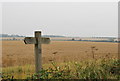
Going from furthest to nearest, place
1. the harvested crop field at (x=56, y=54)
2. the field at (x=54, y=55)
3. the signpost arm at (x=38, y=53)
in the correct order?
the harvested crop field at (x=56, y=54) → the field at (x=54, y=55) → the signpost arm at (x=38, y=53)

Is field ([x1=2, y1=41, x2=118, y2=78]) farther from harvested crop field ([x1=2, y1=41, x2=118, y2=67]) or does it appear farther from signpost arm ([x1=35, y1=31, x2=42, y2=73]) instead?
signpost arm ([x1=35, y1=31, x2=42, y2=73])

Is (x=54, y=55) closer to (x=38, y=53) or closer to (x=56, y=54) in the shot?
(x=56, y=54)

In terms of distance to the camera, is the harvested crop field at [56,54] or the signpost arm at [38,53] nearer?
the signpost arm at [38,53]

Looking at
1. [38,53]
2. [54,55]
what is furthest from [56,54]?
[38,53]

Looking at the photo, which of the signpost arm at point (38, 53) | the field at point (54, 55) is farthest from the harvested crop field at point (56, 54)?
the signpost arm at point (38, 53)

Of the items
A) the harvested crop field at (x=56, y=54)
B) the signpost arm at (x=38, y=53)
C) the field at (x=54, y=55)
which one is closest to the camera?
the signpost arm at (x=38, y=53)

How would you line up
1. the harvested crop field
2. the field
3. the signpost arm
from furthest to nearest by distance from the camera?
1. the harvested crop field
2. the field
3. the signpost arm

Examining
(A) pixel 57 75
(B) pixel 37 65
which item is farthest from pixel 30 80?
(B) pixel 37 65

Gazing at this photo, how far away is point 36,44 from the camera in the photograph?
22.8 feet

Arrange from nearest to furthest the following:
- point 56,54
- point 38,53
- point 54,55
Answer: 1. point 38,53
2. point 54,55
3. point 56,54

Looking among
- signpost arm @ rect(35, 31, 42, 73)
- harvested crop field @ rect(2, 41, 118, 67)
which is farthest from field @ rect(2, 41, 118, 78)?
signpost arm @ rect(35, 31, 42, 73)

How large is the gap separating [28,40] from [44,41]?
2.19 ft

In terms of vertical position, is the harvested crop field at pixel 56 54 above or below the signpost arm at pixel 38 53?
below

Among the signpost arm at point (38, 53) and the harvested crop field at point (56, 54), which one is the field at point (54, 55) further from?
the signpost arm at point (38, 53)
